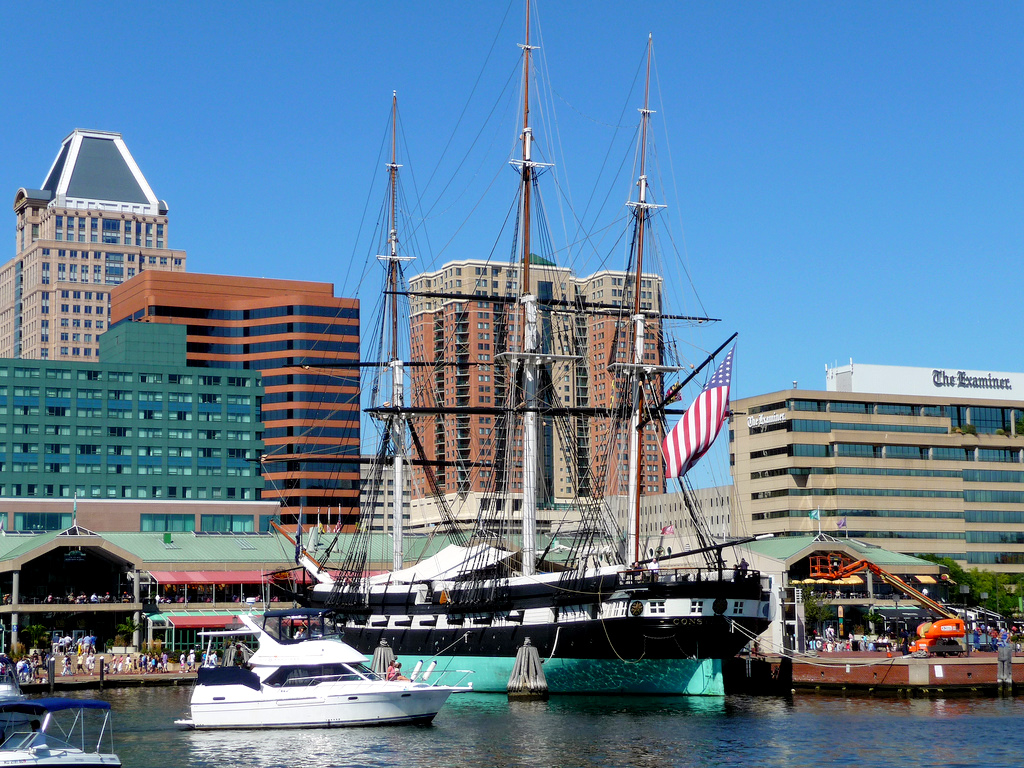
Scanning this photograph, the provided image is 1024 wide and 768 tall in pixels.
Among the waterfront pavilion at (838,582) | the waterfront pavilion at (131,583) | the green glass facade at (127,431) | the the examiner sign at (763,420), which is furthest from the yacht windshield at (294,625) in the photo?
the the examiner sign at (763,420)

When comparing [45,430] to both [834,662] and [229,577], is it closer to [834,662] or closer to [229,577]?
[229,577]

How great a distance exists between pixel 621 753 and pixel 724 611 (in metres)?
21.1

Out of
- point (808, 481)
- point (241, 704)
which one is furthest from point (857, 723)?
point (808, 481)

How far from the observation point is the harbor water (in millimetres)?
48406

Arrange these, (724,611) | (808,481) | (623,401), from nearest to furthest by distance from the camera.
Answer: (724,611)
(623,401)
(808,481)

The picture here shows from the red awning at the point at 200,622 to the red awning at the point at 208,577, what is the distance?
5.09 metres

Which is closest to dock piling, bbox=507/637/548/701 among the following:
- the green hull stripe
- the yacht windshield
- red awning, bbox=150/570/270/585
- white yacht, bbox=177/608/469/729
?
the green hull stripe

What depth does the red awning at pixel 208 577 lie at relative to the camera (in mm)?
107000

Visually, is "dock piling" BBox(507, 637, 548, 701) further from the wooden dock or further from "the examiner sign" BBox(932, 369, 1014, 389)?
"the examiner sign" BBox(932, 369, 1014, 389)

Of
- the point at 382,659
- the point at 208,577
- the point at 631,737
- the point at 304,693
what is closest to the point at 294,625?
the point at 304,693

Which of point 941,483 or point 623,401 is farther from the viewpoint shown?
point 941,483

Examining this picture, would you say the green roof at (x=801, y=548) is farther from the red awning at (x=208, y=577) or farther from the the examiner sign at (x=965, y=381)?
the the examiner sign at (x=965, y=381)

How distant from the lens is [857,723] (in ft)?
191

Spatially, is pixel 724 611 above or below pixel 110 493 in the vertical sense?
below
